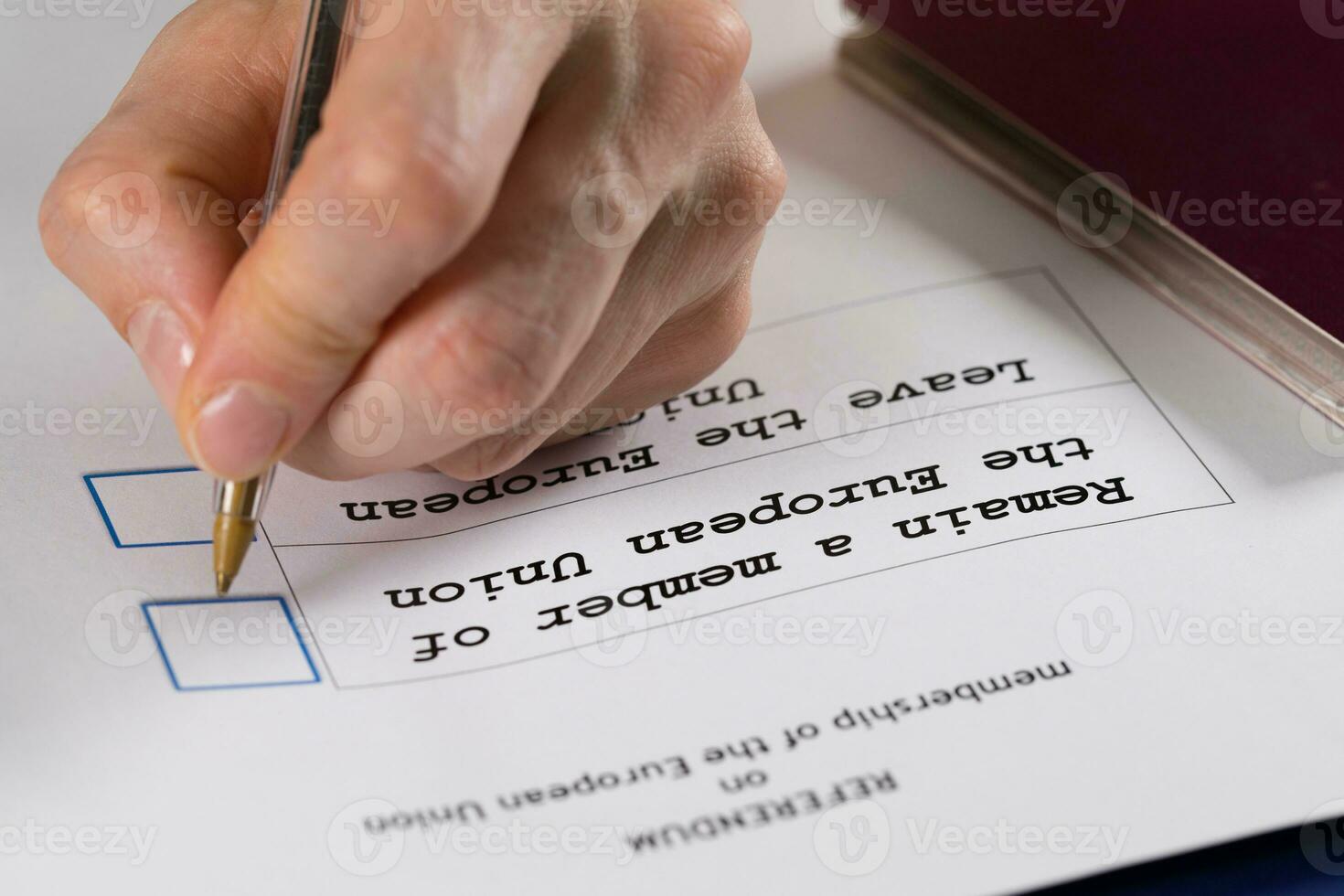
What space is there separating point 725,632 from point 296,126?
285 mm

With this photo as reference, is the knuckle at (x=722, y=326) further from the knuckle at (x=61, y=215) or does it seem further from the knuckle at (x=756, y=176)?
the knuckle at (x=61, y=215)

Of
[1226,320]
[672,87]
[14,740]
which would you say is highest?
[672,87]

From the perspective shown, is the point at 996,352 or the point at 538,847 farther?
the point at 996,352

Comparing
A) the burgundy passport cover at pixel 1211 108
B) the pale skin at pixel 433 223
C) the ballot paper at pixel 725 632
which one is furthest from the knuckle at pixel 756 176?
the burgundy passport cover at pixel 1211 108

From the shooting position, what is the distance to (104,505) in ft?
2.15

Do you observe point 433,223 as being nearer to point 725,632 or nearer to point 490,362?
point 490,362

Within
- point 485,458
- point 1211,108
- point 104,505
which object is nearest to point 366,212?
point 485,458

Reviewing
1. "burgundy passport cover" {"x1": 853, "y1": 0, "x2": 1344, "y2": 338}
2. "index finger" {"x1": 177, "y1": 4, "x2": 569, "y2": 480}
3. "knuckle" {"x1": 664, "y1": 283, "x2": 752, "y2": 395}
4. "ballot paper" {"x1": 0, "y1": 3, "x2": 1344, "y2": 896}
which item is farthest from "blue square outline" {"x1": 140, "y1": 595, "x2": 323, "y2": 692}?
"burgundy passport cover" {"x1": 853, "y1": 0, "x2": 1344, "y2": 338}

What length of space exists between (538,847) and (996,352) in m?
0.40

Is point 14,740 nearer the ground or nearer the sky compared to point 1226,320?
nearer the ground

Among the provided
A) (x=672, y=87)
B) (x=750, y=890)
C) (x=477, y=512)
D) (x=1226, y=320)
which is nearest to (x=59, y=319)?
(x=477, y=512)

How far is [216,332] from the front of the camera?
19.6 inches

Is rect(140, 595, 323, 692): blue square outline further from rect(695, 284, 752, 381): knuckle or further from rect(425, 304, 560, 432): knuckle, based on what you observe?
rect(695, 284, 752, 381): knuckle

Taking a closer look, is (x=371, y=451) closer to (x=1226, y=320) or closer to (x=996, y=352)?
(x=996, y=352)
